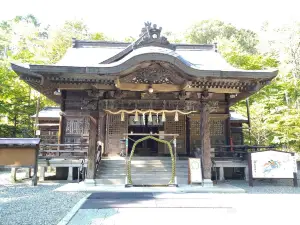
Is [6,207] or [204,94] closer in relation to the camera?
[6,207]

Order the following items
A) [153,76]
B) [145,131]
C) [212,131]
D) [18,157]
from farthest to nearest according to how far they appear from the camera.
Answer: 1. [145,131]
2. [212,131]
3. [18,157]
4. [153,76]

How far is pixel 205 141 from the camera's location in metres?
8.98

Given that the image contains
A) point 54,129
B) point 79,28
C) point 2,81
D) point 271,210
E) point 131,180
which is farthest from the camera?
point 79,28

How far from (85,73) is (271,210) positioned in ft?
22.9

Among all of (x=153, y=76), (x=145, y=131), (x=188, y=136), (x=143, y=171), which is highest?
→ (x=153, y=76)

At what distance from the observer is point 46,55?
20.3 metres

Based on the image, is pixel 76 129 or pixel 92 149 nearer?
pixel 92 149

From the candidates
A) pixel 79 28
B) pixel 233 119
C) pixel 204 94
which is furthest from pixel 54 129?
pixel 79 28

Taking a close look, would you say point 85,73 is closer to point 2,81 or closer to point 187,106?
point 187,106

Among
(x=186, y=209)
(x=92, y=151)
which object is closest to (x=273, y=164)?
(x=186, y=209)

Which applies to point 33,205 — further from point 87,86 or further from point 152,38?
point 152,38

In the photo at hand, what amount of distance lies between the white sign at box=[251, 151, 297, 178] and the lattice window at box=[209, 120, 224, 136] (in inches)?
123

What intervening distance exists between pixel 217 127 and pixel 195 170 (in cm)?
419

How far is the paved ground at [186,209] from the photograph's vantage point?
4.90m
